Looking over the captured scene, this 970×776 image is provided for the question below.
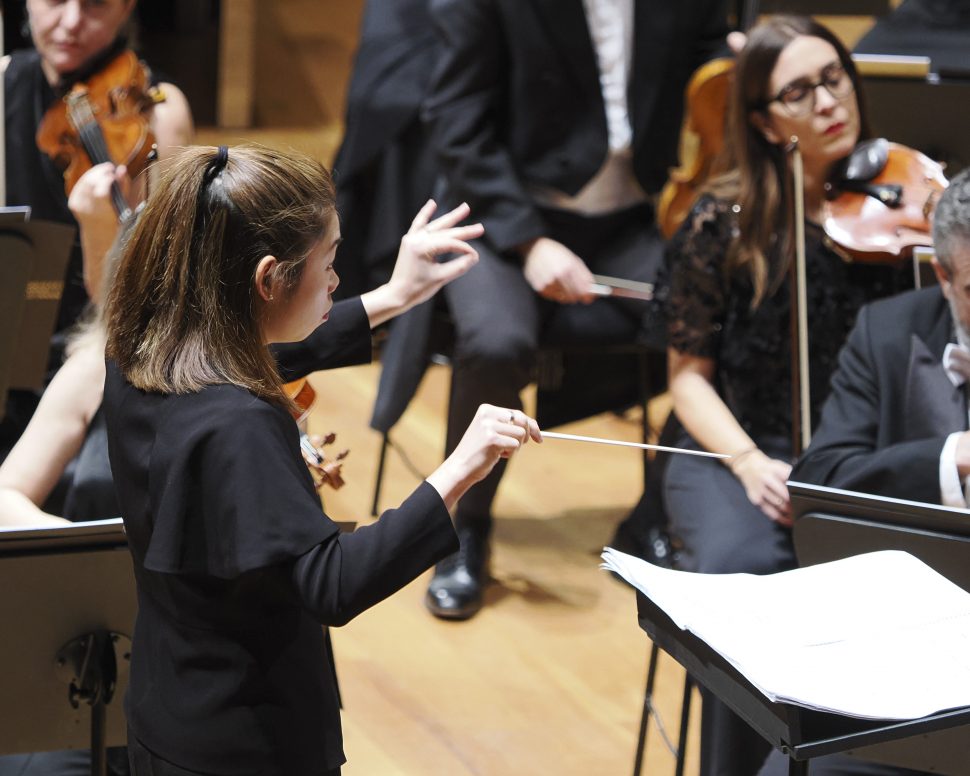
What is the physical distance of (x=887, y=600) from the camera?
125 cm

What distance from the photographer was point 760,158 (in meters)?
2.21

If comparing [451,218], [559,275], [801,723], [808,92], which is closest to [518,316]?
[559,275]

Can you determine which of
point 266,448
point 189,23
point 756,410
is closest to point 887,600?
point 266,448

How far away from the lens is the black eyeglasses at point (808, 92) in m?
2.17

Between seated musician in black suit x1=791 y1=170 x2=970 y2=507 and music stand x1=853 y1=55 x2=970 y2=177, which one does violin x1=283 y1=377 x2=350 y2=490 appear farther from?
music stand x1=853 y1=55 x2=970 y2=177

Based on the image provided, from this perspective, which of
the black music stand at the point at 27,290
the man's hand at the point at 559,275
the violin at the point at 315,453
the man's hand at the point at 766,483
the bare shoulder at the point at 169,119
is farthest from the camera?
the man's hand at the point at 559,275

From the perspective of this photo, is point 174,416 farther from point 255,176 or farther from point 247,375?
point 255,176

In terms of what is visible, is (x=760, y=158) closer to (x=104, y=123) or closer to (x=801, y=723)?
(x=104, y=123)

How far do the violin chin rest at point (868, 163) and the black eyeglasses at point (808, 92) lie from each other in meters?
0.09

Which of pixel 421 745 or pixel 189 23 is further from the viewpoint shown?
pixel 189 23

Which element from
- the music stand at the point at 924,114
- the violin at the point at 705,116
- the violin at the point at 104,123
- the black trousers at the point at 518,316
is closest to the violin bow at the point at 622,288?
the black trousers at the point at 518,316

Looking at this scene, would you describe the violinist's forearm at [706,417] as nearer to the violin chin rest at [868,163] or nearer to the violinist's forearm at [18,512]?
the violin chin rest at [868,163]

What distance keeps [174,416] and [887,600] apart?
0.65 meters

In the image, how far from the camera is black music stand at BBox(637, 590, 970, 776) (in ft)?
3.53
